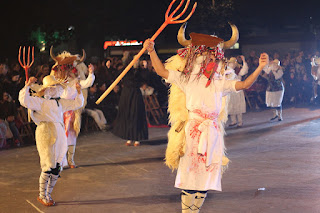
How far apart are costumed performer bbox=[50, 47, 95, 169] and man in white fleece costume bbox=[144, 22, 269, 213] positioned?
8.15 feet

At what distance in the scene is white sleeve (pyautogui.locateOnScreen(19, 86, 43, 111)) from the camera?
6621mm

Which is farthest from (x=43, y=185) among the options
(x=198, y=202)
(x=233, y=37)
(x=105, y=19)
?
(x=105, y=19)

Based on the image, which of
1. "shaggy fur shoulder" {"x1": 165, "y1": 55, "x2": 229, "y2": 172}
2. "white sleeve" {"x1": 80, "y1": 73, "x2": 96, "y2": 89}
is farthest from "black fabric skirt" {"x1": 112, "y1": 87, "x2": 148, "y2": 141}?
"shaggy fur shoulder" {"x1": 165, "y1": 55, "x2": 229, "y2": 172}

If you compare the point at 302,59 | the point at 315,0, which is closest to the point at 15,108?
the point at 302,59

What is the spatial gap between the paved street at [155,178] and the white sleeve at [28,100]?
1.31m

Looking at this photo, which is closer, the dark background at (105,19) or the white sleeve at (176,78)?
the white sleeve at (176,78)

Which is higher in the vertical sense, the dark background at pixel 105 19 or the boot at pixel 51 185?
the dark background at pixel 105 19

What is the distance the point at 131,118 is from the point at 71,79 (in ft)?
9.82

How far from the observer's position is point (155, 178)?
8398 mm

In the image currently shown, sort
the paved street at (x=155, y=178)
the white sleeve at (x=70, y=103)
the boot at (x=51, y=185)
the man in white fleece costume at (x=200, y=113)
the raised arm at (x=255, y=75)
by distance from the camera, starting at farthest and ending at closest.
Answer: the white sleeve at (x=70, y=103) → the boot at (x=51, y=185) → the paved street at (x=155, y=178) → the man in white fleece costume at (x=200, y=113) → the raised arm at (x=255, y=75)

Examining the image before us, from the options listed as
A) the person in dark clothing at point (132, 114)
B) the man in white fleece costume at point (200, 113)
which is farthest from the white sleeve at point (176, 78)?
the person in dark clothing at point (132, 114)

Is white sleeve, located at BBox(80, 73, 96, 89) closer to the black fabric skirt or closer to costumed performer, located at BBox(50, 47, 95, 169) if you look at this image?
costumed performer, located at BBox(50, 47, 95, 169)

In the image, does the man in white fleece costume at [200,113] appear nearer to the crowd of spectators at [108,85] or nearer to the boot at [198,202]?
the boot at [198,202]

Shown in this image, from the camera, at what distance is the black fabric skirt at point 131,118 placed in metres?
11.6
